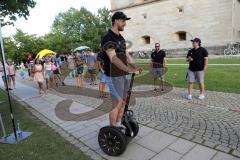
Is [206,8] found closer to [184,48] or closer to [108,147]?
[184,48]

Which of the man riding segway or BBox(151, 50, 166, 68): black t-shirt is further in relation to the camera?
BBox(151, 50, 166, 68): black t-shirt

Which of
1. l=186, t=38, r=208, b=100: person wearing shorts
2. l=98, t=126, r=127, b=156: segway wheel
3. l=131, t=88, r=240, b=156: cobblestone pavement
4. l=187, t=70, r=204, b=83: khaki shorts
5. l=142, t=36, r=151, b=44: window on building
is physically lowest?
l=131, t=88, r=240, b=156: cobblestone pavement

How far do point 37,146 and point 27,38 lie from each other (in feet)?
174

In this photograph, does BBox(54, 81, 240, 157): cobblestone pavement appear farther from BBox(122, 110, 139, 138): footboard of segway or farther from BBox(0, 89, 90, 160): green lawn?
BBox(0, 89, 90, 160): green lawn

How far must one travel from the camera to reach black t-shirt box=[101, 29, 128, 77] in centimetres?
370

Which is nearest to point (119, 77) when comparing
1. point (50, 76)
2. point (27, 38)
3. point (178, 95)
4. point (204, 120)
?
point (204, 120)

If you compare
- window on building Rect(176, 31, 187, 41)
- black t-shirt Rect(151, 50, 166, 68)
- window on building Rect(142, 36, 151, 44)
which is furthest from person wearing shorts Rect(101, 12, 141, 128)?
window on building Rect(142, 36, 151, 44)

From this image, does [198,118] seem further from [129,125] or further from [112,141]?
[112,141]

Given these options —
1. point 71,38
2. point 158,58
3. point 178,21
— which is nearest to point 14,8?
point 158,58

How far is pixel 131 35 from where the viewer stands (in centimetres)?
3812

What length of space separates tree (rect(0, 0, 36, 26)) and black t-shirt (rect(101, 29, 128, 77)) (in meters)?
5.41

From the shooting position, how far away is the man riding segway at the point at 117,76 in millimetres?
3723

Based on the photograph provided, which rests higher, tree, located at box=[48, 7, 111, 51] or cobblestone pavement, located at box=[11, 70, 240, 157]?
tree, located at box=[48, 7, 111, 51]

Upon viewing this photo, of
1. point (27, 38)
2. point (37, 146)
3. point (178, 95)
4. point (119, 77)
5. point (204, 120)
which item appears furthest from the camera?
point (27, 38)
